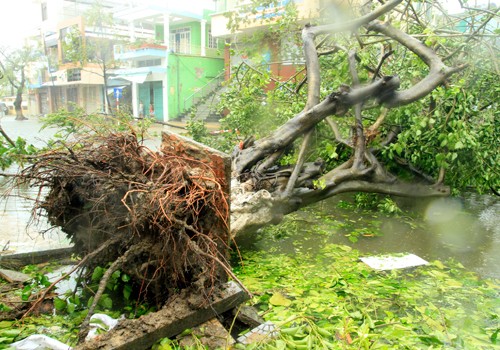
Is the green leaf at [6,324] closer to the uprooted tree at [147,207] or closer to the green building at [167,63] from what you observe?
the uprooted tree at [147,207]

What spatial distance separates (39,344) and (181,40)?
26.7 m

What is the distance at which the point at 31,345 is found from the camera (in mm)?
2600

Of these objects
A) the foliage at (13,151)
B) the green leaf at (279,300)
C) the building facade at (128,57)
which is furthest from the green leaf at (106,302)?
the building facade at (128,57)

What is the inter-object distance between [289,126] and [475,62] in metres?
3.23

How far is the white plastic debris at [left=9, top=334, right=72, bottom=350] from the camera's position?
258 centimetres

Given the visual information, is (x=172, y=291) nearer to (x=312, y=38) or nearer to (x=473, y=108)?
(x=312, y=38)

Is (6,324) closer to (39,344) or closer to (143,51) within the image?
(39,344)

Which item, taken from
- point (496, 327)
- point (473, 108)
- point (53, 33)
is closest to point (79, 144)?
point (496, 327)

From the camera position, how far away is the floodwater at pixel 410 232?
503 centimetres

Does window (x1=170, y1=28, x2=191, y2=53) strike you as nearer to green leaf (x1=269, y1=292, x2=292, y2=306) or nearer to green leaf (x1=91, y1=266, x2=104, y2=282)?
green leaf (x1=91, y1=266, x2=104, y2=282)

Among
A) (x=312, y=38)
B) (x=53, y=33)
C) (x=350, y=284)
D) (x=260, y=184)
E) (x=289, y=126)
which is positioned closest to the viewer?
(x=350, y=284)

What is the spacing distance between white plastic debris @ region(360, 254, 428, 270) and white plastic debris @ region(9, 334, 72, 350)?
3.18 metres

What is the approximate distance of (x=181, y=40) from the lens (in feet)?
88.7

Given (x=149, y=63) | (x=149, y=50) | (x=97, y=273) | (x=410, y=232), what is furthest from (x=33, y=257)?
(x=149, y=63)
